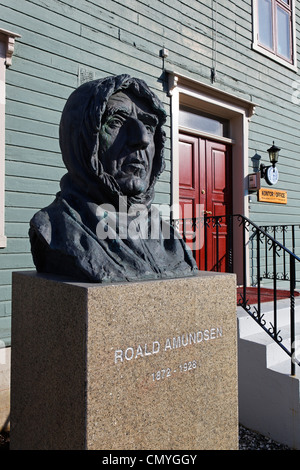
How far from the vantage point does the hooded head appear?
1.90 meters

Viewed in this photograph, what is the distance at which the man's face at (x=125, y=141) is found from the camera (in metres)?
1.98

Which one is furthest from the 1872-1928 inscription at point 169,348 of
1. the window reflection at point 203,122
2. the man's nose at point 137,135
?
the window reflection at point 203,122

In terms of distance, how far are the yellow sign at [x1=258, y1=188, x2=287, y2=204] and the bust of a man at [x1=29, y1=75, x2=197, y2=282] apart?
432 centimetres

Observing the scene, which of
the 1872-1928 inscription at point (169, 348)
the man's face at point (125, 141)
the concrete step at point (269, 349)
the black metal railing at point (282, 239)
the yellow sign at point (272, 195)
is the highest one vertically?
the yellow sign at point (272, 195)

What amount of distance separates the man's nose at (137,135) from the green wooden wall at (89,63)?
1.86 metres

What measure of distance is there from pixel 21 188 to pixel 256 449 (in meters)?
2.89

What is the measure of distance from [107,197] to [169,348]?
0.84 m

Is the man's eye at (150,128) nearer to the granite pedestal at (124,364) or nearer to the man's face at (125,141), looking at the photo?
the man's face at (125,141)

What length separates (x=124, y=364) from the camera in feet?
5.57

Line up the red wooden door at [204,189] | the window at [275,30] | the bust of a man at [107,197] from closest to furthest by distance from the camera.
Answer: the bust of a man at [107,197]
the red wooden door at [204,189]
the window at [275,30]

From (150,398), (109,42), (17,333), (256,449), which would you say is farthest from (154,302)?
(109,42)

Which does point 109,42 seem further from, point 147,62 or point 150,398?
point 150,398

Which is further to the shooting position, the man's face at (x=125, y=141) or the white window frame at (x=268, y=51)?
the white window frame at (x=268, y=51)

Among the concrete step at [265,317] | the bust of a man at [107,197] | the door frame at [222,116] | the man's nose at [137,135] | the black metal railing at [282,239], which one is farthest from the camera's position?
the black metal railing at [282,239]
